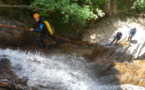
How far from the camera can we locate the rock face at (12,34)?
7.23 metres

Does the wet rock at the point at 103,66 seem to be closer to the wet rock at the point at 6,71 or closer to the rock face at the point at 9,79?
the rock face at the point at 9,79

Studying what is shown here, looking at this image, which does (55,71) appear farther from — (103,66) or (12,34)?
(12,34)

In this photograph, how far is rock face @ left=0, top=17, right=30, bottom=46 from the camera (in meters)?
7.23

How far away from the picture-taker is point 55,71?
6.55 metres

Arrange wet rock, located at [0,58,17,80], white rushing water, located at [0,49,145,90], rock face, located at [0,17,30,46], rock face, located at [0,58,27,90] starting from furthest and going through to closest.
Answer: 1. rock face, located at [0,17,30,46]
2. white rushing water, located at [0,49,145,90]
3. wet rock, located at [0,58,17,80]
4. rock face, located at [0,58,27,90]

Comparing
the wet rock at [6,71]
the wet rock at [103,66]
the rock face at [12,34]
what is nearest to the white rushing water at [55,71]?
the wet rock at [6,71]

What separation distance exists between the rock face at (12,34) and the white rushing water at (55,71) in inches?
25.2

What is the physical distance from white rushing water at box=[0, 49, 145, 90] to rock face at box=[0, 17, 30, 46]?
0.64 m

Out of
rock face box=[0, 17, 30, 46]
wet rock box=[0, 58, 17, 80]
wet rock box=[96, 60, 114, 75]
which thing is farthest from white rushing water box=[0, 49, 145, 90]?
rock face box=[0, 17, 30, 46]

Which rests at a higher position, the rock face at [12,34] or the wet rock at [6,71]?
the rock face at [12,34]

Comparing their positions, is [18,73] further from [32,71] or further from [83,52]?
[83,52]

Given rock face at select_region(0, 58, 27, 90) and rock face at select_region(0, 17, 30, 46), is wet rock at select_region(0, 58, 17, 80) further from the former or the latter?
rock face at select_region(0, 17, 30, 46)

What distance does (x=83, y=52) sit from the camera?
349 inches

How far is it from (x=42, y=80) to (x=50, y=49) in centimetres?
338
